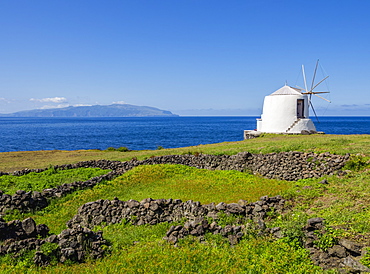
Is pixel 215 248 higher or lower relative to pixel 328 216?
lower

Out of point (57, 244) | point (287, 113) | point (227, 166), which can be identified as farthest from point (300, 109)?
point (57, 244)

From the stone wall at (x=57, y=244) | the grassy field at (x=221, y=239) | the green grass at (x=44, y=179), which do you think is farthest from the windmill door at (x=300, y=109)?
the stone wall at (x=57, y=244)

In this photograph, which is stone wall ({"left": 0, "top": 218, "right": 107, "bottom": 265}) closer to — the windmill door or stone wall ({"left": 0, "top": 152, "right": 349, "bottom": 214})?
stone wall ({"left": 0, "top": 152, "right": 349, "bottom": 214})

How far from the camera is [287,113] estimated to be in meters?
63.8

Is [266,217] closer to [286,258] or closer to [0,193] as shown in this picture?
[286,258]

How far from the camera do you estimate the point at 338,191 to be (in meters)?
16.3

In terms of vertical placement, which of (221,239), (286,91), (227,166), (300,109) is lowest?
(227,166)

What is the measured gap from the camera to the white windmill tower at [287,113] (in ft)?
207

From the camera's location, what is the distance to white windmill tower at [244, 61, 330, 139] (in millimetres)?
63094

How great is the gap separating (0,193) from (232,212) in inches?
585

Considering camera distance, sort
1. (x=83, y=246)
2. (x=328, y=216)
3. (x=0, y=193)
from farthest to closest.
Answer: (x=0, y=193)
(x=328, y=216)
(x=83, y=246)

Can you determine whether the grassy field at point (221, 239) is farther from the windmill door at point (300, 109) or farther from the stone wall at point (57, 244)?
the windmill door at point (300, 109)

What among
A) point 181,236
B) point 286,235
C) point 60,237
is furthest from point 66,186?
point 286,235

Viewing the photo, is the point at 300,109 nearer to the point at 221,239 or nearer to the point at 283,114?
the point at 283,114
